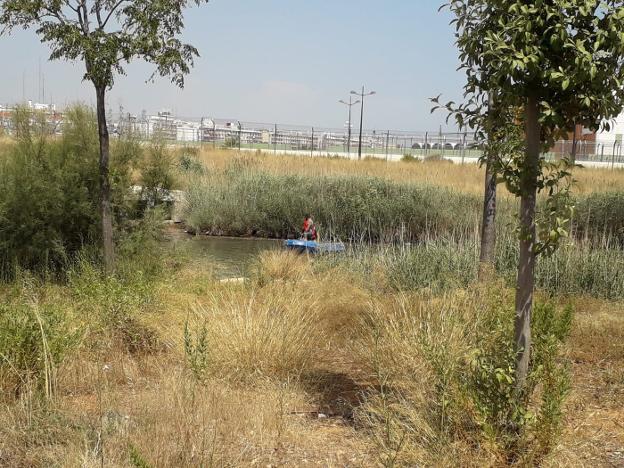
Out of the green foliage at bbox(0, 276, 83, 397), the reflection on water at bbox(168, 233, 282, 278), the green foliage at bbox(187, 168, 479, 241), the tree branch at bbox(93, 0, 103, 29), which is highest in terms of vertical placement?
the tree branch at bbox(93, 0, 103, 29)

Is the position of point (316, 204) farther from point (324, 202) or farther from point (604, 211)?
point (604, 211)

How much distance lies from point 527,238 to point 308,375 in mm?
2260

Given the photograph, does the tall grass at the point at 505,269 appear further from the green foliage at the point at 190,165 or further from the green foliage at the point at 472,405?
the green foliage at the point at 190,165

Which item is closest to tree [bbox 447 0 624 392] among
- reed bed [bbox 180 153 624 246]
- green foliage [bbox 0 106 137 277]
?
green foliage [bbox 0 106 137 277]

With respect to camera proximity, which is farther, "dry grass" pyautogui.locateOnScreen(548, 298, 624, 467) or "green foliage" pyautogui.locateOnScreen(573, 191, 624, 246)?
"green foliage" pyautogui.locateOnScreen(573, 191, 624, 246)

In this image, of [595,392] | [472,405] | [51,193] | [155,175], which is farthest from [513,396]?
[155,175]

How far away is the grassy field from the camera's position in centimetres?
345

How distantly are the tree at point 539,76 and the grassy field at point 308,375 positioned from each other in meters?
0.42

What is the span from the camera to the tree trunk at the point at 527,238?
3.52 m

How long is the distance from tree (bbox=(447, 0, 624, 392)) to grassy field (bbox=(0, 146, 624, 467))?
16.4 inches

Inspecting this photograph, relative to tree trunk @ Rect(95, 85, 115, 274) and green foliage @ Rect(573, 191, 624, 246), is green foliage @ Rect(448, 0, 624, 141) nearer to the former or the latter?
tree trunk @ Rect(95, 85, 115, 274)

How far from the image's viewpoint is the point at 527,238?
3537 mm

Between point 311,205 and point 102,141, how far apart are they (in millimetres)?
13696

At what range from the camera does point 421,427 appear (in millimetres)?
3631
